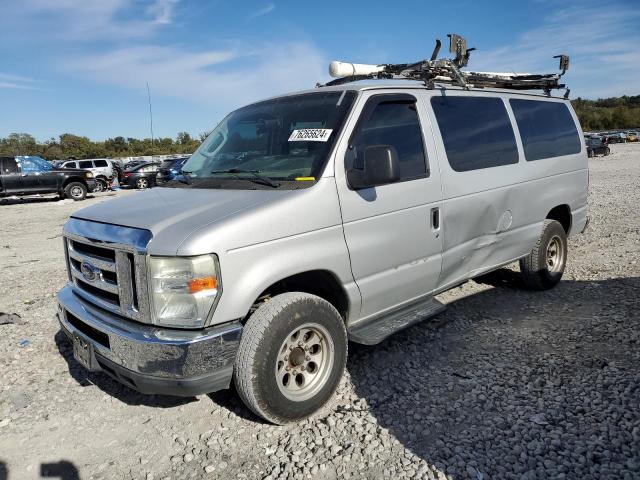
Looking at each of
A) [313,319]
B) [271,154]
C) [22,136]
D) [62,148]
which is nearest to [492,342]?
[313,319]

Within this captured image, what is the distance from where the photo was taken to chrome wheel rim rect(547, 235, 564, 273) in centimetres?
533

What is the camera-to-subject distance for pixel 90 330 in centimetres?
298

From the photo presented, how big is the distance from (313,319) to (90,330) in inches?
56.2

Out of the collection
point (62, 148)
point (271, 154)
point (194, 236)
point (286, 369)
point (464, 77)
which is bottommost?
point (286, 369)

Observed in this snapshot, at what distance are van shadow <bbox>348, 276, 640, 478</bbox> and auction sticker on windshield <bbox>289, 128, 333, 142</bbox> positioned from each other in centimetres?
180

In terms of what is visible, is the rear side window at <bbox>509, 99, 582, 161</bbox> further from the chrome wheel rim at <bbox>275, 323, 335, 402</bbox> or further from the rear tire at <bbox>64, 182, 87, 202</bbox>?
the rear tire at <bbox>64, 182, 87, 202</bbox>

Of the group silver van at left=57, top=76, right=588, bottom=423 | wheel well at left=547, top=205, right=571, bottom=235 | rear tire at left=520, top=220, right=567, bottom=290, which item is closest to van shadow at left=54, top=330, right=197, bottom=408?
silver van at left=57, top=76, right=588, bottom=423

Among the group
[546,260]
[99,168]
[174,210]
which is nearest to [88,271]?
[174,210]

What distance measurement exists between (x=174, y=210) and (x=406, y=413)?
6.48 ft

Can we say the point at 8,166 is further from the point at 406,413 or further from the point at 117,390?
the point at 406,413

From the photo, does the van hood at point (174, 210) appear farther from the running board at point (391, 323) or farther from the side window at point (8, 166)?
the side window at point (8, 166)

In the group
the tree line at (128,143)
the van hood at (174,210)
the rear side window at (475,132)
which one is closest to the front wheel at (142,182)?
the van hood at (174,210)

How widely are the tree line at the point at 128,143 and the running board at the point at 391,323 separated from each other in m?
63.4

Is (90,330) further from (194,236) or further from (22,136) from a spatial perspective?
(22,136)
